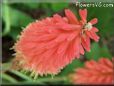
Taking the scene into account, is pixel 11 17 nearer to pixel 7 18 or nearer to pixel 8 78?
pixel 7 18

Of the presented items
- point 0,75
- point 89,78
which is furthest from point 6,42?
point 89,78

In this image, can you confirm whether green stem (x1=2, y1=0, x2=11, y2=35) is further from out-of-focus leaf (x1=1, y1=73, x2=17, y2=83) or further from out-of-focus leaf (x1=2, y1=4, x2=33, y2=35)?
out-of-focus leaf (x1=1, y1=73, x2=17, y2=83)

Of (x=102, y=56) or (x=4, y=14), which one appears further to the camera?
(x=4, y=14)

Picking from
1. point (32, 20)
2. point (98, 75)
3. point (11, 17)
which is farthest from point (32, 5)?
point (98, 75)

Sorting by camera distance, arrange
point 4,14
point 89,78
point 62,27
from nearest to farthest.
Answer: point 62,27
point 89,78
point 4,14

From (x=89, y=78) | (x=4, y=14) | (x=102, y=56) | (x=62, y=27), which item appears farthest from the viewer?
(x=4, y=14)

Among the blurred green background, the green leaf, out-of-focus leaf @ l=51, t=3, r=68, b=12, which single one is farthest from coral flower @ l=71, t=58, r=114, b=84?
the green leaf

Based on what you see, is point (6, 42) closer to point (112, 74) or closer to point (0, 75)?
point (0, 75)
